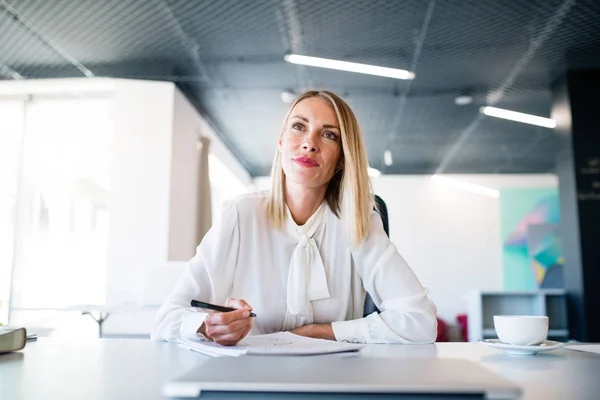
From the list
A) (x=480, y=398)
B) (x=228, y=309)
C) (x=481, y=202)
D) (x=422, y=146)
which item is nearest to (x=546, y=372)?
(x=480, y=398)

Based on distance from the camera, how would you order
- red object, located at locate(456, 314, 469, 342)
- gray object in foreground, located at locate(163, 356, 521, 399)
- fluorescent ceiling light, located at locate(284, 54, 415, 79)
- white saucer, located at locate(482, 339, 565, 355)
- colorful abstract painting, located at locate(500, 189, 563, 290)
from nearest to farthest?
gray object in foreground, located at locate(163, 356, 521, 399), white saucer, located at locate(482, 339, 565, 355), fluorescent ceiling light, located at locate(284, 54, 415, 79), red object, located at locate(456, 314, 469, 342), colorful abstract painting, located at locate(500, 189, 563, 290)

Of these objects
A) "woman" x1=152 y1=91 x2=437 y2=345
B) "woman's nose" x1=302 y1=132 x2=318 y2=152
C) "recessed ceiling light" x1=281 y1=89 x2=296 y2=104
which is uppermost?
"recessed ceiling light" x1=281 y1=89 x2=296 y2=104

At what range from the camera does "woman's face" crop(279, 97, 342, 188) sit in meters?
1.49

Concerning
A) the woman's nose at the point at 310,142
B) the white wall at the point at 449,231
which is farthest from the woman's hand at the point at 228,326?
the white wall at the point at 449,231

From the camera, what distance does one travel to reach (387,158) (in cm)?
903

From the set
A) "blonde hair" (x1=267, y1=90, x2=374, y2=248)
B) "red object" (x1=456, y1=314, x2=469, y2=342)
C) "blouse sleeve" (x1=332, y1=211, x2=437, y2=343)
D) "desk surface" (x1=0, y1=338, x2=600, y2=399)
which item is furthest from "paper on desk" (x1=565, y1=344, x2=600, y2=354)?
"red object" (x1=456, y1=314, x2=469, y2=342)

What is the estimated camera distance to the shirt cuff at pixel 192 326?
114 cm

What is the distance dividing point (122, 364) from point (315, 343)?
37cm

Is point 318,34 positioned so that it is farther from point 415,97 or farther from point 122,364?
point 122,364

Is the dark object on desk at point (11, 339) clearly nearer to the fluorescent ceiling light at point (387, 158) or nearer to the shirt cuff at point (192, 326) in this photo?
the shirt cuff at point (192, 326)

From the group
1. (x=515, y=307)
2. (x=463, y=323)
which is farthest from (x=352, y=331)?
(x=463, y=323)

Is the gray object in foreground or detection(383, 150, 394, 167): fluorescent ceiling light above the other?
detection(383, 150, 394, 167): fluorescent ceiling light

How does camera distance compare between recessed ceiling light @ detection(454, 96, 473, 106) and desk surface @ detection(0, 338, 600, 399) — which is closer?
desk surface @ detection(0, 338, 600, 399)

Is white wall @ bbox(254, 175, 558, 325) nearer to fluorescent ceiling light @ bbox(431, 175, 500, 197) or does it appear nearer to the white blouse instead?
fluorescent ceiling light @ bbox(431, 175, 500, 197)
